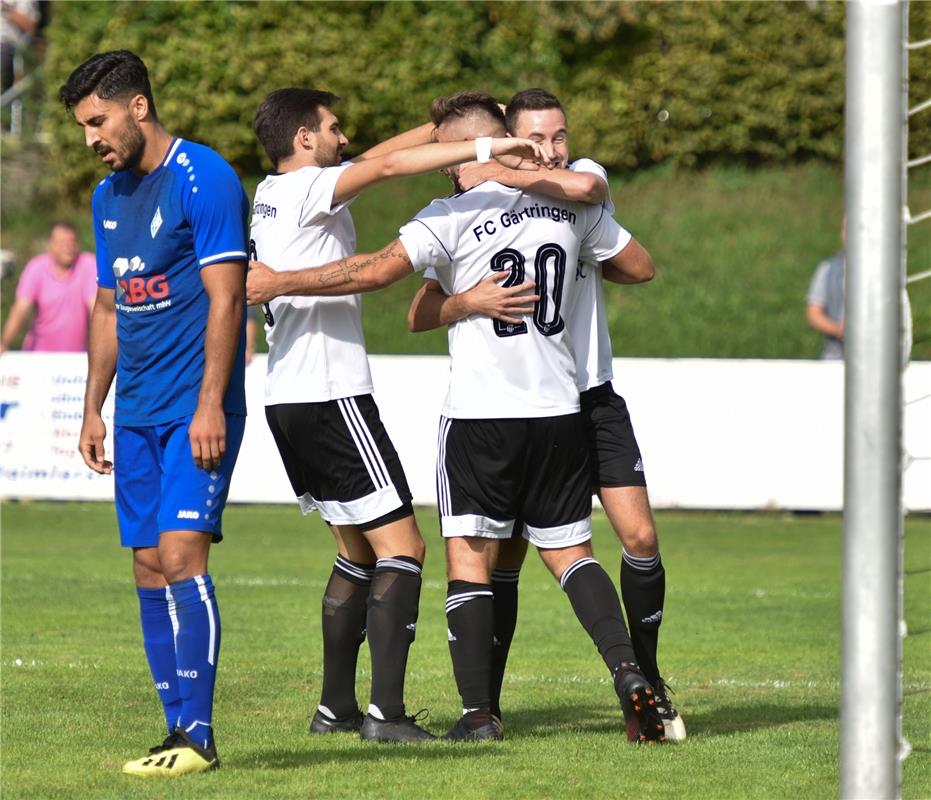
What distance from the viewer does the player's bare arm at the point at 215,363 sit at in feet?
17.4

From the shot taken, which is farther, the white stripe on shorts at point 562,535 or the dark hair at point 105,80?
the white stripe on shorts at point 562,535

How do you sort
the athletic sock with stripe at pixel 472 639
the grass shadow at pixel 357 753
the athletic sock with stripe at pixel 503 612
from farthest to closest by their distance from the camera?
the athletic sock with stripe at pixel 503 612 < the athletic sock with stripe at pixel 472 639 < the grass shadow at pixel 357 753

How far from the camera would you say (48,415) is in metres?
15.3

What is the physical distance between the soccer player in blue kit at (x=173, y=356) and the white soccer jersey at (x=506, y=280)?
800mm

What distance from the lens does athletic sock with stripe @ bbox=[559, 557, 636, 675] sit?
5.86m

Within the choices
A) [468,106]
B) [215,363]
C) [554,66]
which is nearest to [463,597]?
[215,363]

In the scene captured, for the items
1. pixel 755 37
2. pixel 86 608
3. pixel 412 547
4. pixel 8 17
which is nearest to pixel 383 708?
pixel 412 547

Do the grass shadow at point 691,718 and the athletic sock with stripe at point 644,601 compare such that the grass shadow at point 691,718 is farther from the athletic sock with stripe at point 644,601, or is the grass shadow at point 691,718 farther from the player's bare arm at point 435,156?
the player's bare arm at point 435,156

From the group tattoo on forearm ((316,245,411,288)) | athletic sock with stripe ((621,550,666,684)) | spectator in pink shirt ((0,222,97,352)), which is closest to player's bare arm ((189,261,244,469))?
tattoo on forearm ((316,245,411,288))

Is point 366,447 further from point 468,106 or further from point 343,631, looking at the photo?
point 468,106

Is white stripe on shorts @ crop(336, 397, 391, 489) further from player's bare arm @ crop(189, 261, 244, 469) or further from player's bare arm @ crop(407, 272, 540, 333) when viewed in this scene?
player's bare arm @ crop(189, 261, 244, 469)

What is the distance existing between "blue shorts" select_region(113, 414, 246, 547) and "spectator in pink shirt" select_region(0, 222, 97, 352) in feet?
34.7

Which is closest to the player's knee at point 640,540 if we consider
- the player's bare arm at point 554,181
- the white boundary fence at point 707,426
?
the player's bare arm at point 554,181

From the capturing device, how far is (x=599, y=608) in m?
5.98
